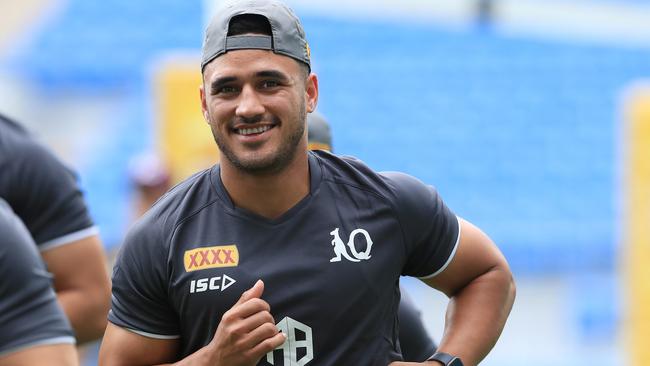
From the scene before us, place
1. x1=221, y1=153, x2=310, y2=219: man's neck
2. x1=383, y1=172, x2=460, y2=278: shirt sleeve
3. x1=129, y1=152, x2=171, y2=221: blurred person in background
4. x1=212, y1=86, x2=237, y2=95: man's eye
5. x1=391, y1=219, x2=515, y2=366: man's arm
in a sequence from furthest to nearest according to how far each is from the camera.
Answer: x1=129, y1=152, x2=171, y2=221: blurred person in background
x1=391, y1=219, x2=515, y2=366: man's arm
x1=383, y1=172, x2=460, y2=278: shirt sleeve
x1=221, y1=153, x2=310, y2=219: man's neck
x1=212, y1=86, x2=237, y2=95: man's eye

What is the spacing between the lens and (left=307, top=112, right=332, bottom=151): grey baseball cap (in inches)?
166

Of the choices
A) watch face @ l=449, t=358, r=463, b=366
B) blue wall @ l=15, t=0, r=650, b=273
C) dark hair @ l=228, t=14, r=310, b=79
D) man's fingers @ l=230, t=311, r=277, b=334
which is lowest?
blue wall @ l=15, t=0, r=650, b=273

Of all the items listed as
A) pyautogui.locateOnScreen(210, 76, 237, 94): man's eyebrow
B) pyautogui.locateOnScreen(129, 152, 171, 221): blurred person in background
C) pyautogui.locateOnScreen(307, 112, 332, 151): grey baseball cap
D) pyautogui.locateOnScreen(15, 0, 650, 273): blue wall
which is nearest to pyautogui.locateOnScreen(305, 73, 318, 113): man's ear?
pyautogui.locateOnScreen(210, 76, 237, 94): man's eyebrow

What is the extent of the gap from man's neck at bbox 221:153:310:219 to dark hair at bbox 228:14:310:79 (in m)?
0.34

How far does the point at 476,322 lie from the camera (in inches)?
136

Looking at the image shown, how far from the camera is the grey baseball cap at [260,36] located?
121 inches

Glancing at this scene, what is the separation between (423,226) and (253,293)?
56 centimetres

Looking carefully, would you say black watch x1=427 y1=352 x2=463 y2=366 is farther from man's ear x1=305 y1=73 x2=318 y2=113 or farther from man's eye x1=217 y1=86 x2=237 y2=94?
man's eye x1=217 y1=86 x2=237 y2=94

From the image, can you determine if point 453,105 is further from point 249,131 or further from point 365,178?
point 249,131

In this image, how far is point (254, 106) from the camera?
Result: 3.01 metres

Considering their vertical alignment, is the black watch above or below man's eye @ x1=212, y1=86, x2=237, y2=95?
below

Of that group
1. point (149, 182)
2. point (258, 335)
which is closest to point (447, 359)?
point (258, 335)

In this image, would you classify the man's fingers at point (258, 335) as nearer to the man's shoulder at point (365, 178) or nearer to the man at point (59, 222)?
the man's shoulder at point (365, 178)

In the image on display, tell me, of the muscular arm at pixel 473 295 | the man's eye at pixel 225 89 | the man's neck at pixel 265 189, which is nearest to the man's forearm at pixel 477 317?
the muscular arm at pixel 473 295
